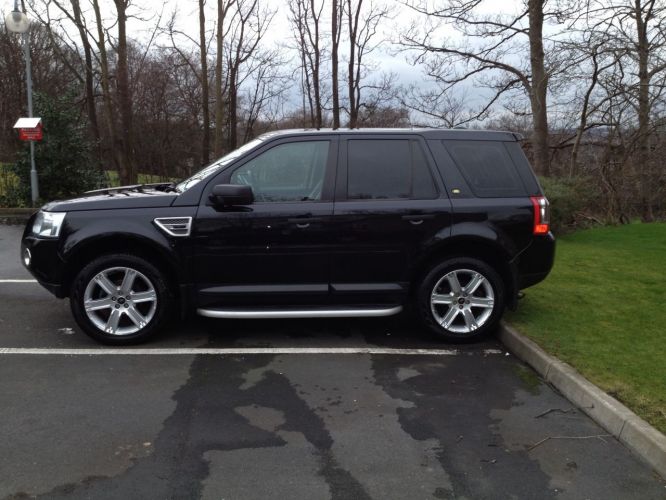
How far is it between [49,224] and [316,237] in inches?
91.1

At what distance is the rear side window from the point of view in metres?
5.15

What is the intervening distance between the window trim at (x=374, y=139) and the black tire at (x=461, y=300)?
68 centimetres

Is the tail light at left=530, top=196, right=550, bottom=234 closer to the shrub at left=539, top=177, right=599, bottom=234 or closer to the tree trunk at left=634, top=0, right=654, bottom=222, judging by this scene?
the shrub at left=539, top=177, right=599, bottom=234

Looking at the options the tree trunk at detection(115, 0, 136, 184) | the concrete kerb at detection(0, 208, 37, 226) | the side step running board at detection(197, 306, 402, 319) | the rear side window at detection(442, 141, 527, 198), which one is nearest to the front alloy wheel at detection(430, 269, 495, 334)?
the side step running board at detection(197, 306, 402, 319)

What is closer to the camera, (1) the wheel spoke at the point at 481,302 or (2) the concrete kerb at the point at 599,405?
(2) the concrete kerb at the point at 599,405

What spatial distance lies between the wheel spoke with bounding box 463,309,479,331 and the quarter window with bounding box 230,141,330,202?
5.64ft

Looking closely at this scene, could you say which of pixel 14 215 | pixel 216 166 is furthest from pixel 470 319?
pixel 14 215

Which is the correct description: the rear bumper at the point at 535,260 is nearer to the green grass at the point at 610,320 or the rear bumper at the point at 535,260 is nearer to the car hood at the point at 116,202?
the green grass at the point at 610,320

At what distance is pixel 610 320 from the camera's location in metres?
5.61

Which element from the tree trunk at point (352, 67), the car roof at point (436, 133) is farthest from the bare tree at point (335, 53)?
the car roof at point (436, 133)

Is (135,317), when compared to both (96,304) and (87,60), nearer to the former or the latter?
(96,304)

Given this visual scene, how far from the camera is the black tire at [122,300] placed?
4.86 m

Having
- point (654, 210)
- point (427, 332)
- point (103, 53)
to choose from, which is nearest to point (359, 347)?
point (427, 332)

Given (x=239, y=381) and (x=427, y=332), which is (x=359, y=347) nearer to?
(x=427, y=332)
